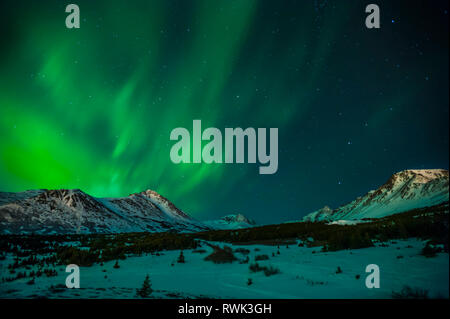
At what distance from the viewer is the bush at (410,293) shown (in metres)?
5.20

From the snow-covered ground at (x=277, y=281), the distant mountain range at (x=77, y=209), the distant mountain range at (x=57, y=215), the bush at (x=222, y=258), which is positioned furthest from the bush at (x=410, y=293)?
the distant mountain range at (x=57, y=215)

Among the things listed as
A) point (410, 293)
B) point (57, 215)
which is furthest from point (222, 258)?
point (57, 215)

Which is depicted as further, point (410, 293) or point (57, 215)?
point (57, 215)

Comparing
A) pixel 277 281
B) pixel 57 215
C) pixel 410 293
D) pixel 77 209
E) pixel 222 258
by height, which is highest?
pixel 410 293

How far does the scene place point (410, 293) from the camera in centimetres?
536

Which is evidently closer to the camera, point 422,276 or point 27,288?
point 422,276

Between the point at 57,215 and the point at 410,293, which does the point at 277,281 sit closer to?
the point at 410,293

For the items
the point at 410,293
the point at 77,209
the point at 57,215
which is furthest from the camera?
the point at 77,209

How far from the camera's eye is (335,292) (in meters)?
6.33

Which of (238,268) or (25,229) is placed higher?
(238,268)

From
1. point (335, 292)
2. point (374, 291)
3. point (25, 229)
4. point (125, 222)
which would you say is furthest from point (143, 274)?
point (125, 222)

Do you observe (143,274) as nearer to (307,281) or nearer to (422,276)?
(307,281)

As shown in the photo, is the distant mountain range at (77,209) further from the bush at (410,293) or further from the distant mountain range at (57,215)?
the bush at (410,293)
